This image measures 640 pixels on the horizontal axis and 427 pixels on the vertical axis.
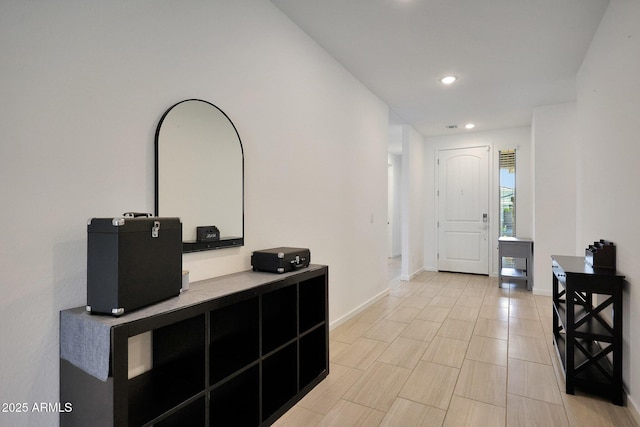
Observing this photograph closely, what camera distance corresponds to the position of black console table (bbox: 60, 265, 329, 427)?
3.60 feet

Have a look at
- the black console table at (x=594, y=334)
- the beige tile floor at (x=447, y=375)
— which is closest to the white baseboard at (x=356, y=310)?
the beige tile floor at (x=447, y=375)

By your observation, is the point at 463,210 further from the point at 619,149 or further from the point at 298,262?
the point at 298,262

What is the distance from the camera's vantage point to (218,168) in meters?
1.90

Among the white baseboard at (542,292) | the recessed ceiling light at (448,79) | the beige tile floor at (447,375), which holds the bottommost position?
the beige tile floor at (447,375)

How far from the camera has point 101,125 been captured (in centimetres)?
137

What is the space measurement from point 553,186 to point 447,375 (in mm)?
3462

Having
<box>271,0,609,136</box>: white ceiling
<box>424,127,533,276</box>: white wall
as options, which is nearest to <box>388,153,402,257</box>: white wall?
<box>424,127,533,276</box>: white wall

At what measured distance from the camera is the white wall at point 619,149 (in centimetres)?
182

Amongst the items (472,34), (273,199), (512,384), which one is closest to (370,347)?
(512,384)

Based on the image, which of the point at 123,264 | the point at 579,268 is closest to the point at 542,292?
the point at 579,268

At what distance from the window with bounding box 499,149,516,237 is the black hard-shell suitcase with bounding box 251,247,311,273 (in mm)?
4862

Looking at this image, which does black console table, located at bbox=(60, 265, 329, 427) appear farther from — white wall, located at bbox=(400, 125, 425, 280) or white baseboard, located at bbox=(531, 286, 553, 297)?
white baseboard, located at bbox=(531, 286, 553, 297)

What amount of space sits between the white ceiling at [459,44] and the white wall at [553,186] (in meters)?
0.29

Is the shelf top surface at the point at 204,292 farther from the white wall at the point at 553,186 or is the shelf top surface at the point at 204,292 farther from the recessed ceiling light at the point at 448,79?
the white wall at the point at 553,186
